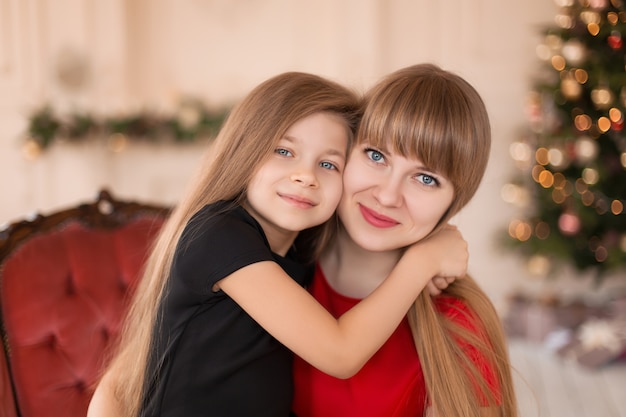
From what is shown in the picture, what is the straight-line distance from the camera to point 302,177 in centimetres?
149

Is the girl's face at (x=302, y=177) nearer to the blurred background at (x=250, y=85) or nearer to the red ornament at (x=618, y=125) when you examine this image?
the red ornament at (x=618, y=125)

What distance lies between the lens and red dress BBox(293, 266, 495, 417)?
5.03 feet

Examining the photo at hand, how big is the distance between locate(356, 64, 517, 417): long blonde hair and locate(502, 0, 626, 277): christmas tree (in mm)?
2586

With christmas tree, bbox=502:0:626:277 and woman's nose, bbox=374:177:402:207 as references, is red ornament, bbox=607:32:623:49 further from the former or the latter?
woman's nose, bbox=374:177:402:207

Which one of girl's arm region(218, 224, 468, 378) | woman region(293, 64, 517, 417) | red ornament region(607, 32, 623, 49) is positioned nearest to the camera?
girl's arm region(218, 224, 468, 378)

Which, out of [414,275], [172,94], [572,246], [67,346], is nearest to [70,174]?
[172,94]

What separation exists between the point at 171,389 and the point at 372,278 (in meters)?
0.59

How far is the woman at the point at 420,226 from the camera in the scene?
147cm

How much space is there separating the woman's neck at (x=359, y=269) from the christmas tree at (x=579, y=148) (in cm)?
258

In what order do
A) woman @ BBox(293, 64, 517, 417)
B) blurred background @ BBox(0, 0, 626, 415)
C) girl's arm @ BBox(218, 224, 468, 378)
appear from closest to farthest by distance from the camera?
girl's arm @ BBox(218, 224, 468, 378), woman @ BBox(293, 64, 517, 417), blurred background @ BBox(0, 0, 626, 415)

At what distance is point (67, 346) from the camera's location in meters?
1.97

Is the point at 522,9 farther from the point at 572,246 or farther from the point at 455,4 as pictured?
the point at 572,246

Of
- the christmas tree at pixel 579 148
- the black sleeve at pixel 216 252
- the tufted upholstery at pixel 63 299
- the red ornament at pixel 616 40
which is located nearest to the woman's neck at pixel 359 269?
the black sleeve at pixel 216 252

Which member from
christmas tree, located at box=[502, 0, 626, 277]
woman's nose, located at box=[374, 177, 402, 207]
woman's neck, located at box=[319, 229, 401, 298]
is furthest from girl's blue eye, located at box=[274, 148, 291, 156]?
christmas tree, located at box=[502, 0, 626, 277]
